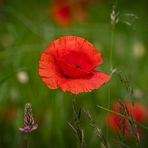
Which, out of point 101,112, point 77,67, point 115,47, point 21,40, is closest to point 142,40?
point 115,47

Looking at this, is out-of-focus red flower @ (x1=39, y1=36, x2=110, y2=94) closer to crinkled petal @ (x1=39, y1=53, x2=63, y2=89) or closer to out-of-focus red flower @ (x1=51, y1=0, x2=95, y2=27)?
crinkled petal @ (x1=39, y1=53, x2=63, y2=89)

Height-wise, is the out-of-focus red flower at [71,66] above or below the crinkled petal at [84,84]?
above

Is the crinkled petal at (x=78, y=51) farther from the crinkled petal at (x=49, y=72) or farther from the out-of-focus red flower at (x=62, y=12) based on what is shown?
the out-of-focus red flower at (x=62, y=12)

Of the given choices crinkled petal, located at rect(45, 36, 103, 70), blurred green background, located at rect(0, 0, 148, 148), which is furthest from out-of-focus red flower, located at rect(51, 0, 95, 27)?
crinkled petal, located at rect(45, 36, 103, 70)

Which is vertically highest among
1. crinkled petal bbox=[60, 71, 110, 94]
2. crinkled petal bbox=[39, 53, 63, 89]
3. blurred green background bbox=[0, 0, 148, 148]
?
crinkled petal bbox=[39, 53, 63, 89]

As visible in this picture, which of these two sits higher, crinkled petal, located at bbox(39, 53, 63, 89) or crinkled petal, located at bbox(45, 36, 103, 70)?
crinkled petal, located at bbox(45, 36, 103, 70)

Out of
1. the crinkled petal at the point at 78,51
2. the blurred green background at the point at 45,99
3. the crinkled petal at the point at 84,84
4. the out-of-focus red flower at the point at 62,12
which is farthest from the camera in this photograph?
the out-of-focus red flower at the point at 62,12

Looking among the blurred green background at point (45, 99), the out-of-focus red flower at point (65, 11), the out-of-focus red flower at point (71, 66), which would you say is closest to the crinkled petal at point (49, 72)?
the out-of-focus red flower at point (71, 66)

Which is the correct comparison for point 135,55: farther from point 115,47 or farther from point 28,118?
point 28,118
